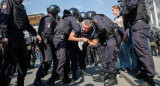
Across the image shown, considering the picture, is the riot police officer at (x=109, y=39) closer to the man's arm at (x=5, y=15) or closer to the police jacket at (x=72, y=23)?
the police jacket at (x=72, y=23)

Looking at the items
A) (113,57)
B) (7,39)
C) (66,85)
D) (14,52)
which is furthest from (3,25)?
(113,57)

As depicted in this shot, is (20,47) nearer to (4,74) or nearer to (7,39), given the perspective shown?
(7,39)

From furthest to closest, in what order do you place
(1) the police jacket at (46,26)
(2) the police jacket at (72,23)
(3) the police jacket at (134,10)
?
(1) the police jacket at (46,26) → (2) the police jacket at (72,23) → (3) the police jacket at (134,10)

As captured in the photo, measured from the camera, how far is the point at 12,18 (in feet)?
9.04

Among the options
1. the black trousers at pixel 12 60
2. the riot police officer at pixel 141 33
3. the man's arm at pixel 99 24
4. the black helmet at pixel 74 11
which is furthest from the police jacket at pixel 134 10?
the black trousers at pixel 12 60

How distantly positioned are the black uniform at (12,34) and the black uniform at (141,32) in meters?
2.18

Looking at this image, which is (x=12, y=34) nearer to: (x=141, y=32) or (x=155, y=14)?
(x=141, y=32)

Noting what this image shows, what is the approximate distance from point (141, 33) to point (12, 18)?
8.39 ft

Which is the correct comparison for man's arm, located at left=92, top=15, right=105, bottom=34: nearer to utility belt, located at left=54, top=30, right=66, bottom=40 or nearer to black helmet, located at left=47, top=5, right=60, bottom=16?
utility belt, located at left=54, top=30, right=66, bottom=40

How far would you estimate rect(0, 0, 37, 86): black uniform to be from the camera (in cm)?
253

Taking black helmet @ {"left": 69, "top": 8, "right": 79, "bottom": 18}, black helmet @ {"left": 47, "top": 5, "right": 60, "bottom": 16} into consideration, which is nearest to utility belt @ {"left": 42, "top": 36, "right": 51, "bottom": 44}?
black helmet @ {"left": 47, "top": 5, "right": 60, "bottom": 16}

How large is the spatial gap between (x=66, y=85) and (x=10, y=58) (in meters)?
1.56

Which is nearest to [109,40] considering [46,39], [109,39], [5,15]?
[109,39]

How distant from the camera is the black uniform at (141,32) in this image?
8.18 ft
